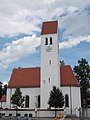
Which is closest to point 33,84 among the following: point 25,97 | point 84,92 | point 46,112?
point 25,97

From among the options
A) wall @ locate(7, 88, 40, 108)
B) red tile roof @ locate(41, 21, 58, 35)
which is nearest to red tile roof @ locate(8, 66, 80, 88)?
wall @ locate(7, 88, 40, 108)

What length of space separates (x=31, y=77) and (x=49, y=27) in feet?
45.6

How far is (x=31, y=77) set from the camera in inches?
2537

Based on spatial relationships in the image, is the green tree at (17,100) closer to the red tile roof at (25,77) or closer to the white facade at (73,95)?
the red tile roof at (25,77)

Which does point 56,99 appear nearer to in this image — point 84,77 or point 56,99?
point 56,99

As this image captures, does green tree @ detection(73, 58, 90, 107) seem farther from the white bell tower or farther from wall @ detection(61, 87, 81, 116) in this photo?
the white bell tower

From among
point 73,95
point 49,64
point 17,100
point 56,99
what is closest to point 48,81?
point 49,64

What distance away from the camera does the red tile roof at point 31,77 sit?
2343 inches

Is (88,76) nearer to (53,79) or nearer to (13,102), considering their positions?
(53,79)

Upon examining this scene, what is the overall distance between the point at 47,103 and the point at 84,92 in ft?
45.1

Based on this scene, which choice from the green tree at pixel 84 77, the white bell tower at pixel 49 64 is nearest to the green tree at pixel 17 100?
the white bell tower at pixel 49 64

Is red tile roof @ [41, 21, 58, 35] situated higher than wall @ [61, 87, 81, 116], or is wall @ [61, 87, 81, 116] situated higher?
red tile roof @ [41, 21, 58, 35]

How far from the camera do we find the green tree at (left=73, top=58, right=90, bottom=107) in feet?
215

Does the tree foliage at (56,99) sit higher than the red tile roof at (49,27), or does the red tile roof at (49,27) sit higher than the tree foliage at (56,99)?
the red tile roof at (49,27)
